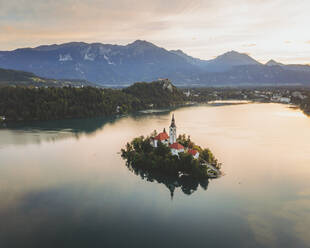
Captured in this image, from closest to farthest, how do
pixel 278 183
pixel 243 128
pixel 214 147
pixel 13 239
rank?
1. pixel 13 239
2. pixel 278 183
3. pixel 214 147
4. pixel 243 128

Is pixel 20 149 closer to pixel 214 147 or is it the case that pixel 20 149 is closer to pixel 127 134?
pixel 127 134

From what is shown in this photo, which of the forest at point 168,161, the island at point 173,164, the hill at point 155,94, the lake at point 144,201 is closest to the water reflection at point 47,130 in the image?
the lake at point 144,201

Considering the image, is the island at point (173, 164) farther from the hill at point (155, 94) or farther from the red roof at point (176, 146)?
the hill at point (155, 94)

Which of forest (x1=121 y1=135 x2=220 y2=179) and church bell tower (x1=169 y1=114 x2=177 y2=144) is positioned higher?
church bell tower (x1=169 y1=114 x2=177 y2=144)

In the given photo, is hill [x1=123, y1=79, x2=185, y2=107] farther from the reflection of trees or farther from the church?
the reflection of trees

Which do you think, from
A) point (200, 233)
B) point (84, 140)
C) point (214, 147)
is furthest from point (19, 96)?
point (200, 233)

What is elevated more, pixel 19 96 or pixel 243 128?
pixel 19 96

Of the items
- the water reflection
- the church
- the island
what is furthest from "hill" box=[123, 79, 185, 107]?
the island

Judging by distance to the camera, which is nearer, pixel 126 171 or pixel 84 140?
pixel 126 171
